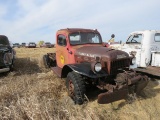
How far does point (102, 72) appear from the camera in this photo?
5.36 metres

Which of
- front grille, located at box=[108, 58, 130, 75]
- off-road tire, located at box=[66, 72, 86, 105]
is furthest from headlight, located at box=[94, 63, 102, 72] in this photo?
off-road tire, located at box=[66, 72, 86, 105]

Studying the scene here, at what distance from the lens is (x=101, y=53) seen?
5.60 metres

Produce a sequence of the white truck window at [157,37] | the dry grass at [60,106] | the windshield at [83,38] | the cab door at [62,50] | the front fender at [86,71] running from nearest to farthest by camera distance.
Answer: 1. the dry grass at [60,106]
2. the front fender at [86,71]
3. the windshield at [83,38]
4. the cab door at [62,50]
5. the white truck window at [157,37]

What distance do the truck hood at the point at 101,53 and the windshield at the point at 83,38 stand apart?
21.7 inches

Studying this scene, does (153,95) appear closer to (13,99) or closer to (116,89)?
(116,89)

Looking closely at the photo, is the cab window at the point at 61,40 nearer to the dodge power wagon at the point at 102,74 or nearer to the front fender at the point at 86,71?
the dodge power wagon at the point at 102,74

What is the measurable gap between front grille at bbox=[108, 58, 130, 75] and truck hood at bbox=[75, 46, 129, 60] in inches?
5.1

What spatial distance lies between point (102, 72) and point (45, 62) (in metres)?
5.15

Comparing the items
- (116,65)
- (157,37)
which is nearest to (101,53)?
(116,65)

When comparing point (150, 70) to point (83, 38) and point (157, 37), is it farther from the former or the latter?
point (83, 38)

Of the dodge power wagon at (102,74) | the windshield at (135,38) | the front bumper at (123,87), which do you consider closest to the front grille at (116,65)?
the dodge power wagon at (102,74)

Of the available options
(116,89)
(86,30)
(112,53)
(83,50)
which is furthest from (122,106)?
(86,30)

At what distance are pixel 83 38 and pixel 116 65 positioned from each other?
1.91 metres

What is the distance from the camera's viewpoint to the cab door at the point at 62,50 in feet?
23.0
